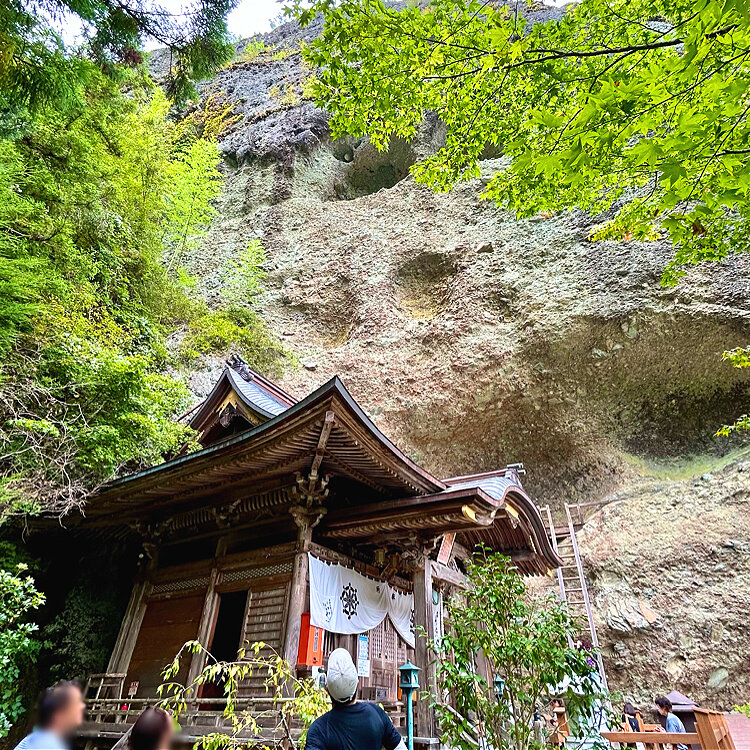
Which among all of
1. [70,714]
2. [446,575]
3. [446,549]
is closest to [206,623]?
[446,575]

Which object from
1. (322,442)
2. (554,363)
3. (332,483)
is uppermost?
(554,363)

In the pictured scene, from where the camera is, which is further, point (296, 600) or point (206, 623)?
point (206, 623)

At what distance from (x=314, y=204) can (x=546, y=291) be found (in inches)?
404

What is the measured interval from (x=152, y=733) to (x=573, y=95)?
5.51 meters

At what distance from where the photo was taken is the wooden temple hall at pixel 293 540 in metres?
5.30

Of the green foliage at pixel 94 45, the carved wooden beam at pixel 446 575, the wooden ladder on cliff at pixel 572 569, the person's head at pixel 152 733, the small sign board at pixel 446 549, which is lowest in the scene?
the person's head at pixel 152 733

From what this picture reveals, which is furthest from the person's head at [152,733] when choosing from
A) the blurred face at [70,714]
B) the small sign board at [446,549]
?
the small sign board at [446,549]

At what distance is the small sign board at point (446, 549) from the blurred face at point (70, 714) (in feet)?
19.1

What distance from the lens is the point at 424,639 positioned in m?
5.68

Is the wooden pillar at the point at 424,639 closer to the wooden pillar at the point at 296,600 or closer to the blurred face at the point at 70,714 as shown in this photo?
the wooden pillar at the point at 296,600

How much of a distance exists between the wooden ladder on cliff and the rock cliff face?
1.34 ft

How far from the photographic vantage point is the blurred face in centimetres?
164

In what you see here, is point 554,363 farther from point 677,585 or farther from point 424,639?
point 424,639

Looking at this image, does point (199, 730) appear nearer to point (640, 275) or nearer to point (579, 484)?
point (579, 484)
